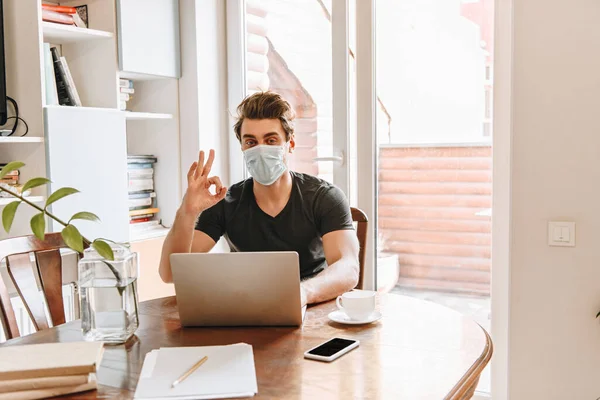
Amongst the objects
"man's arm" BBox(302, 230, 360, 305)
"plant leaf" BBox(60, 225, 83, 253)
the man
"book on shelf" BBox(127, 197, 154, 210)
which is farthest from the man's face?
"book on shelf" BBox(127, 197, 154, 210)

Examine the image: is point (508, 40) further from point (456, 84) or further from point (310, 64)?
point (310, 64)

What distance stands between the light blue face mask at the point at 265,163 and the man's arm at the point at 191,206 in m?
0.18

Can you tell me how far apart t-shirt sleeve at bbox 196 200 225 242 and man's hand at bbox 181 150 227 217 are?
0.74 ft

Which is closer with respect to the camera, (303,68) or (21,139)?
(21,139)

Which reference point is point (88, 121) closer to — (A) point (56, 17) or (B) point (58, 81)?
(B) point (58, 81)

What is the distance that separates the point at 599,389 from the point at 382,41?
172 centimetres

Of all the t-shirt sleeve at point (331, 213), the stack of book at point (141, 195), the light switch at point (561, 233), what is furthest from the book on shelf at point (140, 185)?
the light switch at point (561, 233)

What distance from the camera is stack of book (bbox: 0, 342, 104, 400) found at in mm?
1061

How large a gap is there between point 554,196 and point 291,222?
3.30 feet

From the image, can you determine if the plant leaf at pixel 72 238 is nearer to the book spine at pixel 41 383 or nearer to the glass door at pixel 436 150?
the book spine at pixel 41 383

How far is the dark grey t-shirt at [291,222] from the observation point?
208cm

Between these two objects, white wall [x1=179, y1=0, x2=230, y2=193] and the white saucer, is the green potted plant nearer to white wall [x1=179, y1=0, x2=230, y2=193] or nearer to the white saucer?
the white saucer

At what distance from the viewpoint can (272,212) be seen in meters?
2.12

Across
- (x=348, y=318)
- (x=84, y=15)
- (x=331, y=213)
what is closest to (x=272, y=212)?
(x=331, y=213)
